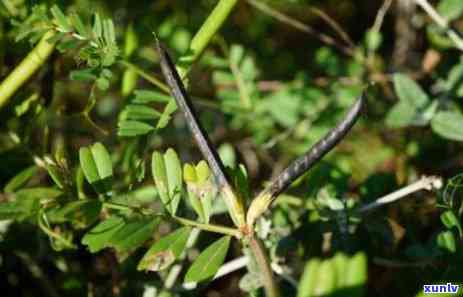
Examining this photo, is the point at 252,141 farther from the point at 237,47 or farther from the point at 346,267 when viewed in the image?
the point at 346,267

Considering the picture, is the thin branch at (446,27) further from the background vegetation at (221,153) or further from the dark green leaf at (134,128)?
the dark green leaf at (134,128)

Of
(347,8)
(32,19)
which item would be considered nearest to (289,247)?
(32,19)

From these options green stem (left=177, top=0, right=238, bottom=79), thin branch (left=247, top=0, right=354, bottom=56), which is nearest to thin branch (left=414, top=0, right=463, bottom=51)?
thin branch (left=247, top=0, right=354, bottom=56)

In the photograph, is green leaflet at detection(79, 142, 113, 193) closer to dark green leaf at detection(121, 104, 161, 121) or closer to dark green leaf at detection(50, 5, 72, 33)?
dark green leaf at detection(121, 104, 161, 121)

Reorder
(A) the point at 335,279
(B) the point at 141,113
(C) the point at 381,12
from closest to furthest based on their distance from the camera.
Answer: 1. (A) the point at 335,279
2. (B) the point at 141,113
3. (C) the point at 381,12

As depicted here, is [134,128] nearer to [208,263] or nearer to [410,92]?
[208,263]

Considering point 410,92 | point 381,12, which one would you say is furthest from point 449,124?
point 381,12
